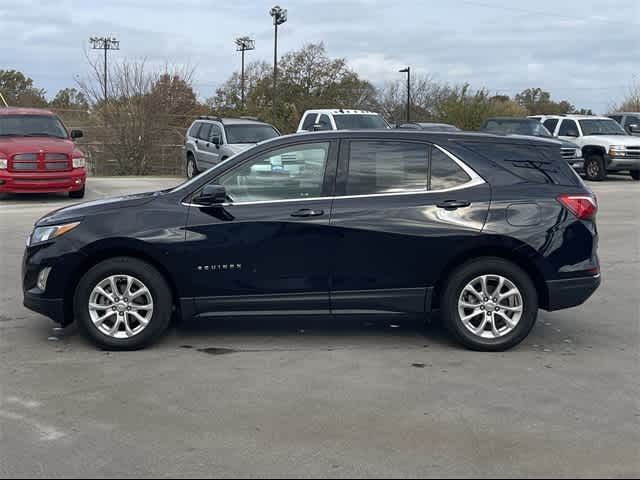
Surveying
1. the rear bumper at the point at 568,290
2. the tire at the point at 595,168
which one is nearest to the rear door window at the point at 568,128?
the tire at the point at 595,168

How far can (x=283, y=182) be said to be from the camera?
263 inches

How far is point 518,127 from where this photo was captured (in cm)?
2612

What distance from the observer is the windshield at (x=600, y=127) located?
2628 cm

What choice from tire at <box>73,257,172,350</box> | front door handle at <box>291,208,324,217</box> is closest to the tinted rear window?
front door handle at <box>291,208,324,217</box>

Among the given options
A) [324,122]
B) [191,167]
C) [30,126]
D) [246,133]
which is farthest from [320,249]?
[191,167]

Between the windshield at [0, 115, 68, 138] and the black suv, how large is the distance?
1250 cm

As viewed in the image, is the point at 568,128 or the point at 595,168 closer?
the point at 595,168

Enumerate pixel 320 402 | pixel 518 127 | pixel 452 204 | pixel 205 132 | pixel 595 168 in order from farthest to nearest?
1. pixel 518 127
2. pixel 595 168
3. pixel 205 132
4. pixel 452 204
5. pixel 320 402

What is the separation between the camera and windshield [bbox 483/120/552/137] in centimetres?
2547

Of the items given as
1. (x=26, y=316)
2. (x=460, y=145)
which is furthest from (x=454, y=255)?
(x=26, y=316)

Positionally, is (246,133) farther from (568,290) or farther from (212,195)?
(568,290)

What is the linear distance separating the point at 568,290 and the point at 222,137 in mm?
16027

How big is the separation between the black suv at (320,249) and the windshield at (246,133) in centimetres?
1518

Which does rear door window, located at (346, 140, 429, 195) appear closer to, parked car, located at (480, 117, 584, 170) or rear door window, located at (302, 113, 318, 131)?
rear door window, located at (302, 113, 318, 131)
